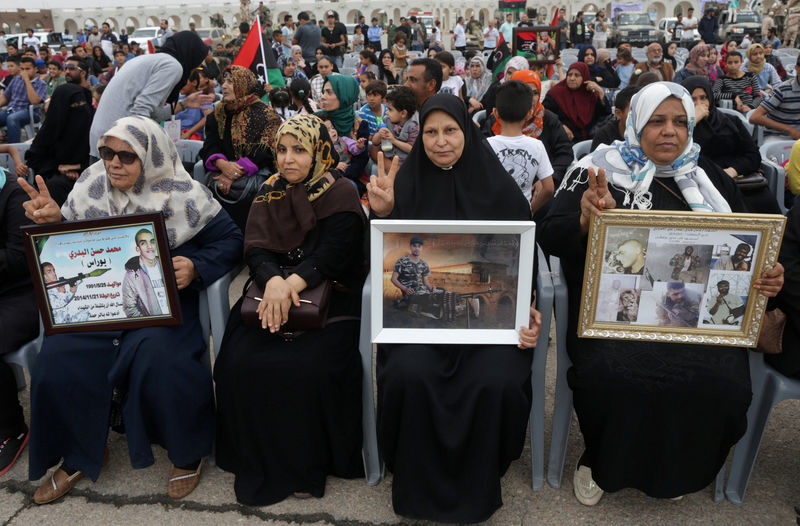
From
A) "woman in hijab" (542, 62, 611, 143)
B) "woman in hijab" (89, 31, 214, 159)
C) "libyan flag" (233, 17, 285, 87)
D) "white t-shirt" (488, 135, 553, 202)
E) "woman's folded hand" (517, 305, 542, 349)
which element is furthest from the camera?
"libyan flag" (233, 17, 285, 87)

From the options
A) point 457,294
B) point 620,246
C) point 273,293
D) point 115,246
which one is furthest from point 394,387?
point 115,246

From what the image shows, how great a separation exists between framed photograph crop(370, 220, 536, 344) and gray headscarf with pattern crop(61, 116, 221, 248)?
1.04 meters

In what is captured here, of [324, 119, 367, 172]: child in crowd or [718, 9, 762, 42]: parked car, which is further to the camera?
[718, 9, 762, 42]: parked car

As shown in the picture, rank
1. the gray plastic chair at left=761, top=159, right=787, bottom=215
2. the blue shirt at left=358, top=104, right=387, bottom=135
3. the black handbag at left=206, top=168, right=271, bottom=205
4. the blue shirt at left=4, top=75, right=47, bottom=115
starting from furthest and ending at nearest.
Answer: the blue shirt at left=4, top=75, right=47, bottom=115
the blue shirt at left=358, top=104, right=387, bottom=135
the black handbag at left=206, top=168, right=271, bottom=205
the gray plastic chair at left=761, top=159, right=787, bottom=215

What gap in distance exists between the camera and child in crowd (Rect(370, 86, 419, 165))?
4.62m

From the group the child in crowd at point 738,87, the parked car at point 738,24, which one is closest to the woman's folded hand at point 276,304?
the child in crowd at point 738,87

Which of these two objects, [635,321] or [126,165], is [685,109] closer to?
[635,321]

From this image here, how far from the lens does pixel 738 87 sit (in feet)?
22.7

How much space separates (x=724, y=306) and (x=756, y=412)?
0.57m

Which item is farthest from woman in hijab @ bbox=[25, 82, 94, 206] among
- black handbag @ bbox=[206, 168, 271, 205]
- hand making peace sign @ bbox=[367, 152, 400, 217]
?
hand making peace sign @ bbox=[367, 152, 400, 217]

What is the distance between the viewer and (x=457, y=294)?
217 centimetres

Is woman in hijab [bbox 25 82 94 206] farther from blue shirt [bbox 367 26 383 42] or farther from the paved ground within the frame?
blue shirt [bbox 367 26 383 42]

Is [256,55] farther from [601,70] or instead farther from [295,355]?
[295,355]

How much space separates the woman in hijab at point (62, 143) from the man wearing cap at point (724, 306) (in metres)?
4.34
